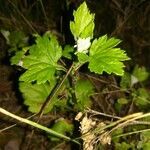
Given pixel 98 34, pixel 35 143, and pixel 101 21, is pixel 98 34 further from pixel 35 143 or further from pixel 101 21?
pixel 35 143

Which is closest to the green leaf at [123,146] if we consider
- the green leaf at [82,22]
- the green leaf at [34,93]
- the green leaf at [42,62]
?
the green leaf at [34,93]

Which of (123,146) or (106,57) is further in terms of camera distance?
(123,146)

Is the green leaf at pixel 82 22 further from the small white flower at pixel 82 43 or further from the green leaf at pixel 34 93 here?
the green leaf at pixel 34 93

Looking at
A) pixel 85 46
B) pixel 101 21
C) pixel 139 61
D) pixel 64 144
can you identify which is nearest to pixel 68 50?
pixel 85 46

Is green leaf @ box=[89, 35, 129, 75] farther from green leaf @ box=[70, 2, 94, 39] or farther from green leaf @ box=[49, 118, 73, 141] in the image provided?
green leaf @ box=[49, 118, 73, 141]

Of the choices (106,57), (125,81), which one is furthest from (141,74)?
(106,57)

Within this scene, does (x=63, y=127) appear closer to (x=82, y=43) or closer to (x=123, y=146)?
(x=123, y=146)

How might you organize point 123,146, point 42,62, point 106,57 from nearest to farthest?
1. point 106,57
2. point 42,62
3. point 123,146
